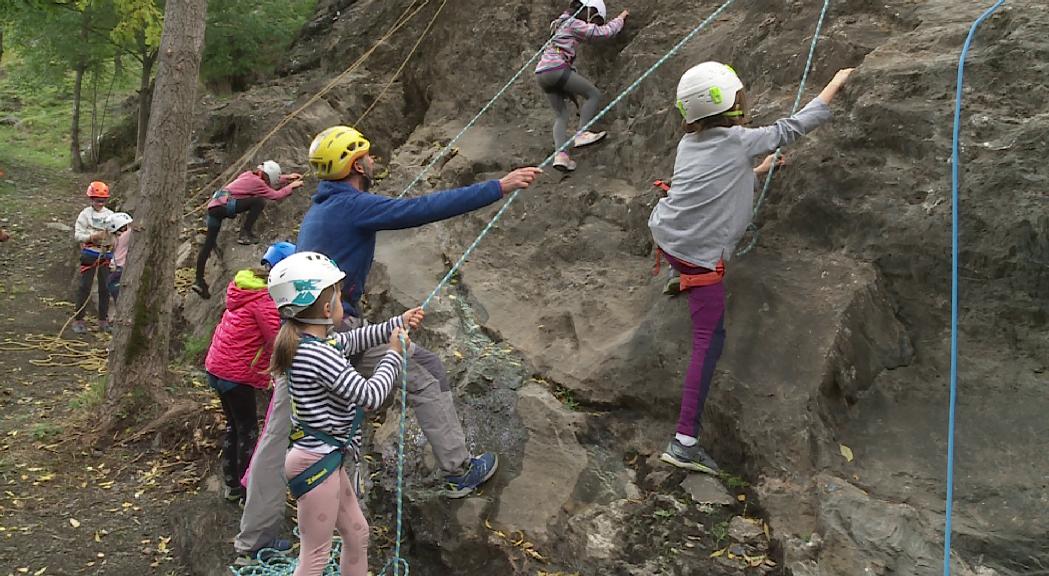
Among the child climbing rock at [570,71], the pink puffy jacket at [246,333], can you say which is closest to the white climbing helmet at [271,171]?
the child climbing rock at [570,71]

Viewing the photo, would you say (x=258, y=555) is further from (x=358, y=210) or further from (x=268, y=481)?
(x=358, y=210)

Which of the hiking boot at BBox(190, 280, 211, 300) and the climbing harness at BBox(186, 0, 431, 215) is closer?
the hiking boot at BBox(190, 280, 211, 300)

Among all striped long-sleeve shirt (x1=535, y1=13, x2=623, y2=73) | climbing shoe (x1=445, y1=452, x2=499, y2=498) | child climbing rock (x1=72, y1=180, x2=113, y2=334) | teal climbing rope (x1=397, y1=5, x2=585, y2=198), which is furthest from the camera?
child climbing rock (x1=72, y1=180, x2=113, y2=334)

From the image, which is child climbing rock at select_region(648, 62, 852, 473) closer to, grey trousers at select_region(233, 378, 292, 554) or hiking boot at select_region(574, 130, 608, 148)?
grey trousers at select_region(233, 378, 292, 554)

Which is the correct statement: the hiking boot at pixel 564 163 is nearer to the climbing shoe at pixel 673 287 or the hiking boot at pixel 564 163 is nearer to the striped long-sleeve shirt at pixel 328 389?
the climbing shoe at pixel 673 287

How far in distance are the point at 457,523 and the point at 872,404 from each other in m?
2.49

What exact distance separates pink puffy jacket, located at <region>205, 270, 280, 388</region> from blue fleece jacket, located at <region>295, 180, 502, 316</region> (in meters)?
0.71

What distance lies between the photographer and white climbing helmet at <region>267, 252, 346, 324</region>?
11.8 feet

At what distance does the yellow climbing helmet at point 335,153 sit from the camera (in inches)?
170

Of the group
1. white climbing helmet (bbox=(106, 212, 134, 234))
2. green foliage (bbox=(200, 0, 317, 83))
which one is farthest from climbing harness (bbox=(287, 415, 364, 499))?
green foliage (bbox=(200, 0, 317, 83))

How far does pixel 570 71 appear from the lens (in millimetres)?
7348

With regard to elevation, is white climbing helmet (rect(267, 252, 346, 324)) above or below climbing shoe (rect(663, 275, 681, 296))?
above

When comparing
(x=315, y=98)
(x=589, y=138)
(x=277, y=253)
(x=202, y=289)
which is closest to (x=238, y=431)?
(x=277, y=253)

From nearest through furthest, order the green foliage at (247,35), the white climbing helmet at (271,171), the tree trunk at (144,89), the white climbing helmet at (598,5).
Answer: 1. the white climbing helmet at (598,5)
2. the white climbing helmet at (271,171)
3. the green foliage at (247,35)
4. the tree trunk at (144,89)
